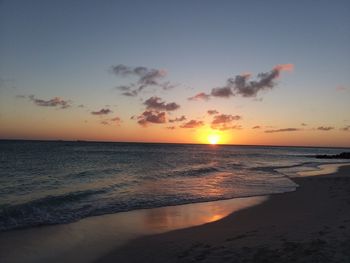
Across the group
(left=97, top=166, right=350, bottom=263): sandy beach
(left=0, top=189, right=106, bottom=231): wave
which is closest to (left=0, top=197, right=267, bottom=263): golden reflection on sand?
(left=97, top=166, right=350, bottom=263): sandy beach

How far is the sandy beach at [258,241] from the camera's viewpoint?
7883mm

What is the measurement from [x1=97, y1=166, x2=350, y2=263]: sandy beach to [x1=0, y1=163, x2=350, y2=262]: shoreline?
2.6 inches

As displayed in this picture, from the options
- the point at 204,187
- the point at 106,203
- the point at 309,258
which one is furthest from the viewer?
the point at 204,187

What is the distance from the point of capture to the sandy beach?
7883mm

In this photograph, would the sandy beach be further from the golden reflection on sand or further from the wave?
the wave

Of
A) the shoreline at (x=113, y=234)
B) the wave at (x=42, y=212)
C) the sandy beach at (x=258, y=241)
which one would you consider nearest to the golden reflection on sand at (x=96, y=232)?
the shoreline at (x=113, y=234)

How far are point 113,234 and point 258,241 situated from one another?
493 cm

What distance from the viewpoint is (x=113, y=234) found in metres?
11.2

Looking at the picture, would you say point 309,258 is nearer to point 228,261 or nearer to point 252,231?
point 228,261

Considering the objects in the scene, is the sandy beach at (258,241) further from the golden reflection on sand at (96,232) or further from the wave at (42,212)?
the wave at (42,212)

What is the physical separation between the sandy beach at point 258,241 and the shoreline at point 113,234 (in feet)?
0.22

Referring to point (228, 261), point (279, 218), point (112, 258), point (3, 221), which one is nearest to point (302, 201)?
point (279, 218)

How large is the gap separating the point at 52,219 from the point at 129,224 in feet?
11.2

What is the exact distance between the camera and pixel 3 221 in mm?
12875
